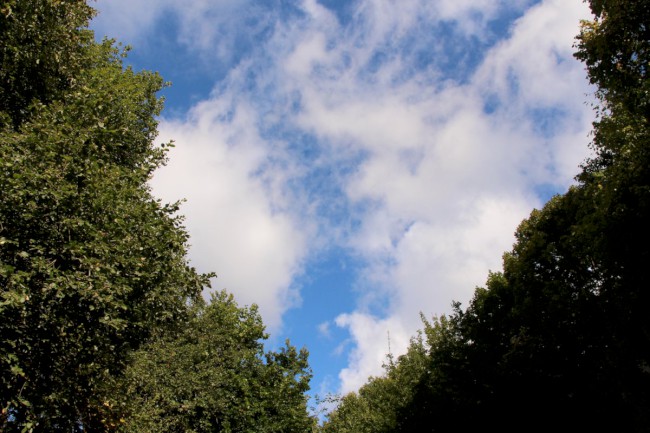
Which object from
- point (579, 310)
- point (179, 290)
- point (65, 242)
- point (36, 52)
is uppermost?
point (36, 52)

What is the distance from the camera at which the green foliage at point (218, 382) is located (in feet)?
83.9

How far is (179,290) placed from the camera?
14.2 meters

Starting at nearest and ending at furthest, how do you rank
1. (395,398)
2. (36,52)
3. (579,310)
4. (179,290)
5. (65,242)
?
(65,242)
(36,52)
(179,290)
(579,310)
(395,398)

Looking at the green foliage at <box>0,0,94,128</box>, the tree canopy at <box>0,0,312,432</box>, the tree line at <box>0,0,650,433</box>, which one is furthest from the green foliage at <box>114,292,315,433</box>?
the green foliage at <box>0,0,94,128</box>

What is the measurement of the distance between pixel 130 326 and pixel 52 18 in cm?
941

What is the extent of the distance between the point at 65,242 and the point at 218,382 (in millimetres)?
24255

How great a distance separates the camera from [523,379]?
87.8ft

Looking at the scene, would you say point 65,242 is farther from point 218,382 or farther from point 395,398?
point 395,398

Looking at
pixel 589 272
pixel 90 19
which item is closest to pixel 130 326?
pixel 90 19

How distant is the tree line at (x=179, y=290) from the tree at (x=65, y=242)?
0.06 metres

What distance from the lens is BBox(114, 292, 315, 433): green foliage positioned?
2556 cm

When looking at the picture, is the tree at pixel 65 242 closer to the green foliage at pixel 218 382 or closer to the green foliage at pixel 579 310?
the green foliage at pixel 218 382

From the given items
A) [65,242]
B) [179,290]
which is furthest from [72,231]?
[179,290]

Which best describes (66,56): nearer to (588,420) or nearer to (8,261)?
(8,261)
